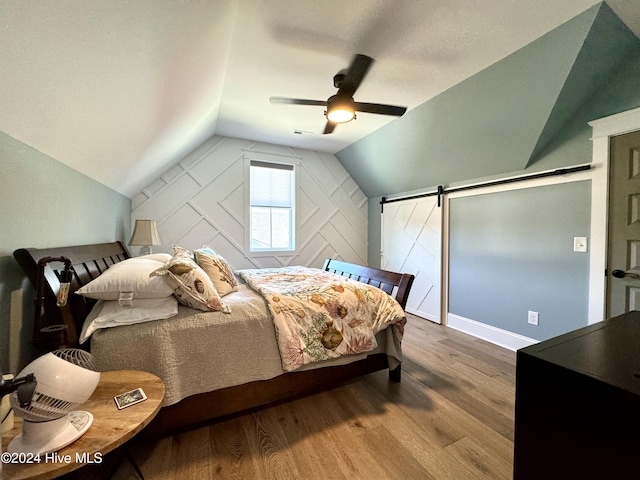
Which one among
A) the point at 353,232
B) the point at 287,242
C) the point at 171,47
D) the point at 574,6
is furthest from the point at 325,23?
the point at 353,232

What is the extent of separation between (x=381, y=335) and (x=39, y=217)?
90.4 inches

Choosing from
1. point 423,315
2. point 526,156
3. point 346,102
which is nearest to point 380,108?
point 346,102

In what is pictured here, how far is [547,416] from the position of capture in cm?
78

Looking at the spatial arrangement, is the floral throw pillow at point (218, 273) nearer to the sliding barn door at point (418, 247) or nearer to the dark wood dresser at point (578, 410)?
the dark wood dresser at point (578, 410)

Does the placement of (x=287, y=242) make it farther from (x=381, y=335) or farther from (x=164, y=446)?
(x=164, y=446)

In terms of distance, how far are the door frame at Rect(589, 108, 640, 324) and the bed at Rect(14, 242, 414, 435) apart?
2.08 m

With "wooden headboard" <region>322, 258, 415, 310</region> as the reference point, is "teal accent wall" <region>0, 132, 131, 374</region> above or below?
above

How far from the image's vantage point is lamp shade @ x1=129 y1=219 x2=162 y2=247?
9.50 feet

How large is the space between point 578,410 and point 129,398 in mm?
1516

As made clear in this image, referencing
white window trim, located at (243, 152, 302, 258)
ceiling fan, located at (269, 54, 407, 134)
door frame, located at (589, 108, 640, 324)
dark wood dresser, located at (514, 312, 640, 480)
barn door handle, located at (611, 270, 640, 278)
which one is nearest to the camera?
dark wood dresser, located at (514, 312, 640, 480)

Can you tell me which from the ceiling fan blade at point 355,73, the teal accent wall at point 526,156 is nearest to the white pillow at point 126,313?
the ceiling fan blade at point 355,73

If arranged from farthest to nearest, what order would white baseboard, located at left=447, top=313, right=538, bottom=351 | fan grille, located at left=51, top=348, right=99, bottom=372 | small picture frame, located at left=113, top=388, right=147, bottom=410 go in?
1. white baseboard, located at left=447, top=313, right=538, bottom=351
2. small picture frame, located at left=113, top=388, right=147, bottom=410
3. fan grille, located at left=51, top=348, right=99, bottom=372

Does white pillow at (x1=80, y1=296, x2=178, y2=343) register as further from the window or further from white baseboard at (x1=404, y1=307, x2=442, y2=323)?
white baseboard at (x1=404, y1=307, x2=442, y2=323)

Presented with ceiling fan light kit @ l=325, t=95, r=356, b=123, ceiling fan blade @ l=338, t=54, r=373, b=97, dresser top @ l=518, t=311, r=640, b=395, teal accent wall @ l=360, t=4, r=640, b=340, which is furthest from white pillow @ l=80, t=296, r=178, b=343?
teal accent wall @ l=360, t=4, r=640, b=340
